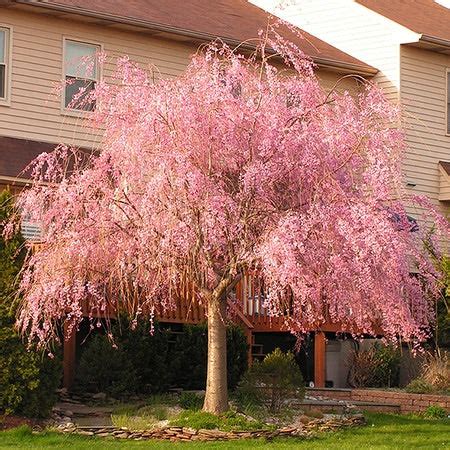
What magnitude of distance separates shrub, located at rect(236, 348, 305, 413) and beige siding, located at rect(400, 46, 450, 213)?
10889mm

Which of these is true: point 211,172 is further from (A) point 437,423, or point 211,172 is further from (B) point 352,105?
(A) point 437,423

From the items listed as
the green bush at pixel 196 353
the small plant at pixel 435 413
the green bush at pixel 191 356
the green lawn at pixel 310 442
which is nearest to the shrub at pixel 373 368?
the green bush at pixel 196 353

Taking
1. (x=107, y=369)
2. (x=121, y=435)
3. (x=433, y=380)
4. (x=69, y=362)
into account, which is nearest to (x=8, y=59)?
(x=69, y=362)

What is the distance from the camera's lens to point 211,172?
52.2 ft

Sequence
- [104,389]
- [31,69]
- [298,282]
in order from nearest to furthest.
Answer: [298,282], [104,389], [31,69]

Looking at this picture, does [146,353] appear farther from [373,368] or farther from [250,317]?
[373,368]

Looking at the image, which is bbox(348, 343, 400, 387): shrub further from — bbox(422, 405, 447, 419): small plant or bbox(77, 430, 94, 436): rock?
bbox(77, 430, 94, 436): rock

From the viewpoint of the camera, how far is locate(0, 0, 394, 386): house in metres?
22.5

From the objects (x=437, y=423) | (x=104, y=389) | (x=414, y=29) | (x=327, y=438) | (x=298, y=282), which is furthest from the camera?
(x=414, y=29)

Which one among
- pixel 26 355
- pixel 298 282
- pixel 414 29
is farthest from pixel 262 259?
pixel 414 29

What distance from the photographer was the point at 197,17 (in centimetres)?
2722

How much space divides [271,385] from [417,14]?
1614 cm

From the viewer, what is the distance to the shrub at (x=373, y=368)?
23000 millimetres

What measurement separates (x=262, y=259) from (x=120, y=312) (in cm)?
528
